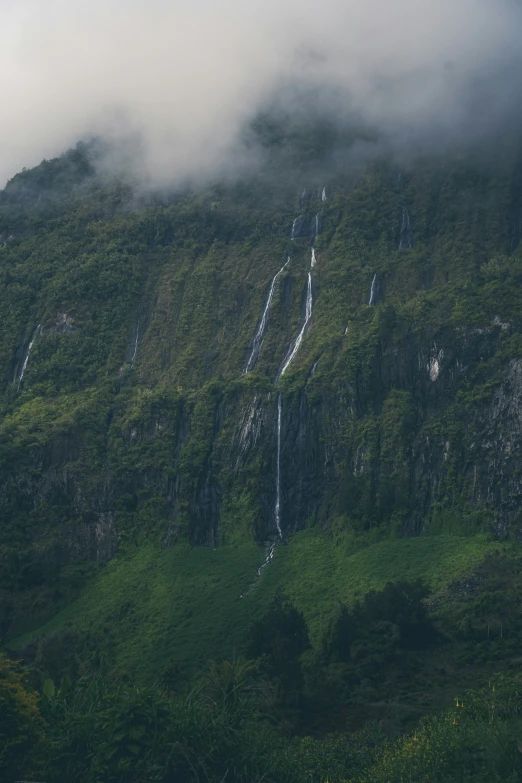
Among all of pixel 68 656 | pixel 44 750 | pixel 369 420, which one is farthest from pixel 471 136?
pixel 44 750

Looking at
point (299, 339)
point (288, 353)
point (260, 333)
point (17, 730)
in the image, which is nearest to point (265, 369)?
point (288, 353)

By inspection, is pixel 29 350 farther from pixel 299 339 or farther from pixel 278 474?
pixel 278 474

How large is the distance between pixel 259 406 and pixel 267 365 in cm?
665

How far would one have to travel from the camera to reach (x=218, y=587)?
71.4m

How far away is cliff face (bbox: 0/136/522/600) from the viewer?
253ft

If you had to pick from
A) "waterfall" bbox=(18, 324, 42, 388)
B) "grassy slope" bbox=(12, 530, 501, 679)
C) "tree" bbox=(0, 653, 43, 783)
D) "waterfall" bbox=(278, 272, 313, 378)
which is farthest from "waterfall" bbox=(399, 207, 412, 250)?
"tree" bbox=(0, 653, 43, 783)

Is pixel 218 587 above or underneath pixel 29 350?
underneath

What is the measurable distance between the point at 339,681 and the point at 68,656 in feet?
62.9

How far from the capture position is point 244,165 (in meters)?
115

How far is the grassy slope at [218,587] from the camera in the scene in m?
65.3

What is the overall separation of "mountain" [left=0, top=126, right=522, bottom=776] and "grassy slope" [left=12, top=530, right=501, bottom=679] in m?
0.21

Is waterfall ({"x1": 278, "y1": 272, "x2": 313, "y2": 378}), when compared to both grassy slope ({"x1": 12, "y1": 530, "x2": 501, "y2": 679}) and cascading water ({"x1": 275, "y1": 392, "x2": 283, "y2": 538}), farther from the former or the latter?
grassy slope ({"x1": 12, "y1": 530, "x2": 501, "y2": 679})

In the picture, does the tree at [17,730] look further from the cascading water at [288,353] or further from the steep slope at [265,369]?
the steep slope at [265,369]

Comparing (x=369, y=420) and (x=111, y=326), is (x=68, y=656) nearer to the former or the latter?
(x=369, y=420)
